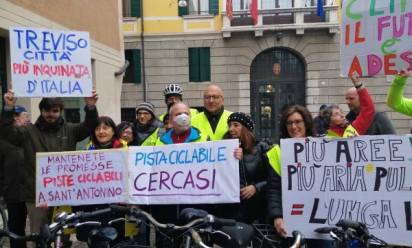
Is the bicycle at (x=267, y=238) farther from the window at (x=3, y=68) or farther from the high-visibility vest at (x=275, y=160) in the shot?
the window at (x=3, y=68)

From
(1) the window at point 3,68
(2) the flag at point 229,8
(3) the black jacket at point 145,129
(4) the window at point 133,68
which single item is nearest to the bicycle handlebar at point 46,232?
(3) the black jacket at point 145,129

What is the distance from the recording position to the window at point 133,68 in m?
20.8

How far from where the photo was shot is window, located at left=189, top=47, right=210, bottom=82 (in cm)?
2034

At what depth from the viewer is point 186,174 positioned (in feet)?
11.6

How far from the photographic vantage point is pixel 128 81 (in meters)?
21.0

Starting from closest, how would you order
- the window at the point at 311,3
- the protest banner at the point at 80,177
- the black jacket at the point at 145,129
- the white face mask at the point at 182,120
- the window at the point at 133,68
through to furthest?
the white face mask at the point at 182,120 → the protest banner at the point at 80,177 → the black jacket at the point at 145,129 → the window at the point at 311,3 → the window at the point at 133,68

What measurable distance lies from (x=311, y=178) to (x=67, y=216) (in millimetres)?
1787

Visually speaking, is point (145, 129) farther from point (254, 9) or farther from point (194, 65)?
point (194, 65)

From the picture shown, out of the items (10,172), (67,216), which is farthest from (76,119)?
Result: (67,216)

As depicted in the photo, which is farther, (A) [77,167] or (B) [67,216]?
(A) [77,167]

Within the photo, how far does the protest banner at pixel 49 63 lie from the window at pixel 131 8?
17522mm

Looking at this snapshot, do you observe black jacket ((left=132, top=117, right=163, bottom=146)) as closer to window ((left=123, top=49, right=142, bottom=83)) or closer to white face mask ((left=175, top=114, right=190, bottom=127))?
white face mask ((left=175, top=114, right=190, bottom=127))

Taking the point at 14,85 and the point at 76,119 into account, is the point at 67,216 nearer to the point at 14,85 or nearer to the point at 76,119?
the point at 14,85

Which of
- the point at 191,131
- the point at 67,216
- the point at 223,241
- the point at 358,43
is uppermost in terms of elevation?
the point at 358,43
